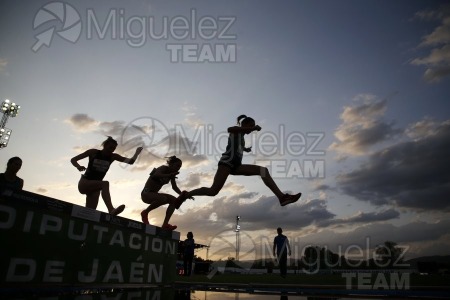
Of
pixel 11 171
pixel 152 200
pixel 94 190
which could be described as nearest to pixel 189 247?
pixel 152 200

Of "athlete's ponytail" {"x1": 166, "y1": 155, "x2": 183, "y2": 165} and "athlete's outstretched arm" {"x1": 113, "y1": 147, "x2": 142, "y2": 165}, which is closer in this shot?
"athlete's outstretched arm" {"x1": 113, "y1": 147, "x2": 142, "y2": 165}

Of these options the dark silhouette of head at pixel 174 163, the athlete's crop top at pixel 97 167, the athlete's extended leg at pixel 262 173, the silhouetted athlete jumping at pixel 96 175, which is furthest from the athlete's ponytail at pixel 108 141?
the athlete's extended leg at pixel 262 173

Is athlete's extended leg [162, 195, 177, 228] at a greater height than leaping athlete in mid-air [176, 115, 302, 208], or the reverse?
leaping athlete in mid-air [176, 115, 302, 208]

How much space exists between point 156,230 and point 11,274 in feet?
8.69

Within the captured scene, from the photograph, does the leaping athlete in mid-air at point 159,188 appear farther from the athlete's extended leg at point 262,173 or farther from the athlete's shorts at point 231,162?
the athlete's extended leg at point 262,173

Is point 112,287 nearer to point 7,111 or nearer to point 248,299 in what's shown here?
point 248,299

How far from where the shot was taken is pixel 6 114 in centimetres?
3303

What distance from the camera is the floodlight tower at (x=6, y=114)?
32250 millimetres

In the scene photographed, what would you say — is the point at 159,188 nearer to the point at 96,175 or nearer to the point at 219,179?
the point at 96,175

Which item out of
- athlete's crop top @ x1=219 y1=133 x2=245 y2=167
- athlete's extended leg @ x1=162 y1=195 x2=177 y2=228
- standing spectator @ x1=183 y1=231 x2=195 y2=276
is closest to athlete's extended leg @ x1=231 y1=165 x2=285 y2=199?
athlete's crop top @ x1=219 y1=133 x2=245 y2=167

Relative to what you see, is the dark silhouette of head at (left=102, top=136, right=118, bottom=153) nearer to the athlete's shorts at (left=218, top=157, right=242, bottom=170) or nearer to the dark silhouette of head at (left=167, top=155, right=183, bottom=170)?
the dark silhouette of head at (left=167, top=155, right=183, bottom=170)

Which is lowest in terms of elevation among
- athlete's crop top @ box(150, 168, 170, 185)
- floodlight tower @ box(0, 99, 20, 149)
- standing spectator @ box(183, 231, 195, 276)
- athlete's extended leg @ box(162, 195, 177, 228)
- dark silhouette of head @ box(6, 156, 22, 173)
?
standing spectator @ box(183, 231, 195, 276)

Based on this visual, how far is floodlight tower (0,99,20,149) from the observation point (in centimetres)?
3225

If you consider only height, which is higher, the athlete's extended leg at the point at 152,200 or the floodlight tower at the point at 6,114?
the floodlight tower at the point at 6,114
